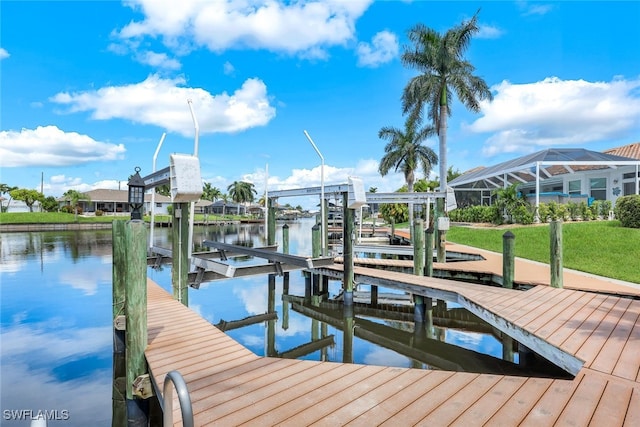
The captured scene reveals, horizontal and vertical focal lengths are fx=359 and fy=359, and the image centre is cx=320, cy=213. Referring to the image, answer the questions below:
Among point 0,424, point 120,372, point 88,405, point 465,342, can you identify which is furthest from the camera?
point 465,342

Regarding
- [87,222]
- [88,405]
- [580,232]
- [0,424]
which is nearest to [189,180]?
[88,405]

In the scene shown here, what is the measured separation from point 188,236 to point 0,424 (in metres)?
3.95

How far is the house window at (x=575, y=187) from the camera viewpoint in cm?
2819

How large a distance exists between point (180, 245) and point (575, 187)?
31.9 metres

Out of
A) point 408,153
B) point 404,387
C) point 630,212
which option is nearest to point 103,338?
point 404,387

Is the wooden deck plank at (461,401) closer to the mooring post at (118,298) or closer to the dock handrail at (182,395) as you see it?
the dock handrail at (182,395)

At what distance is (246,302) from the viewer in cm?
1281

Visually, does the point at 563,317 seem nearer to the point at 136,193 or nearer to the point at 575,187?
the point at 136,193

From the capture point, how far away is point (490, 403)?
3.39 metres

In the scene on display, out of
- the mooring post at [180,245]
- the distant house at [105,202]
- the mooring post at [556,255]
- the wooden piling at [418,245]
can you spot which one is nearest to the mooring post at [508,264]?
the mooring post at [556,255]

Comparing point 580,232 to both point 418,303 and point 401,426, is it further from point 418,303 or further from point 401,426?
point 401,426

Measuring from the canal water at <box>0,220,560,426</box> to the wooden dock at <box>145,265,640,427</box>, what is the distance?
2316 mm

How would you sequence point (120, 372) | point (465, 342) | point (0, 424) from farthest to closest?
point (465, 342)
point (120, 372)
point (0, 424)

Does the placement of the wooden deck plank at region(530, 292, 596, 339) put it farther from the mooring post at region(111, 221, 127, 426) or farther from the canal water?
the mooring post at region(111, 221, 127, 426)
